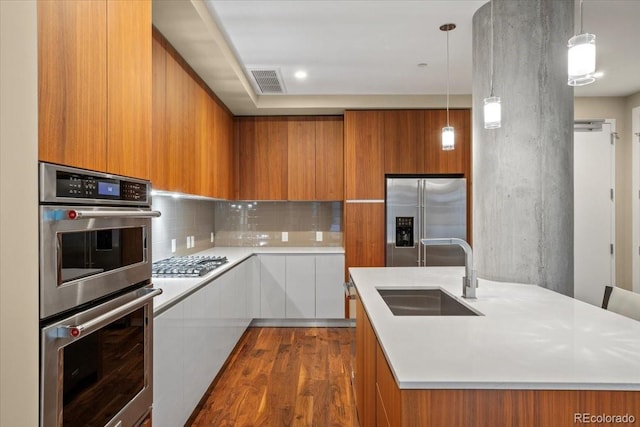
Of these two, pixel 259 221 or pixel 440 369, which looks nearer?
pixel 440 369

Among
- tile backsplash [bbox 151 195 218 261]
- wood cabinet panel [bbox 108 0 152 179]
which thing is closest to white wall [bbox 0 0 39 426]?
wood cabinet panel [bbox 108 0 152 179]

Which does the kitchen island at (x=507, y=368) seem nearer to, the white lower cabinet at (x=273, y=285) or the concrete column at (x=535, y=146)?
the concrete column at (x=535, y=146)

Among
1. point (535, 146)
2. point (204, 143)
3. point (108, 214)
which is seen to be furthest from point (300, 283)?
point (108, 214)

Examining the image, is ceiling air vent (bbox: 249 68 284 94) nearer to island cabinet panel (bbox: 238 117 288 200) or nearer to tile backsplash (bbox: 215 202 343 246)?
island cabinet panel (bbox: 238 117 288 200)

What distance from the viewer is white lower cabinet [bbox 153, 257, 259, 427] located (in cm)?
194

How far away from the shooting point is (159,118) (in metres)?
2.49

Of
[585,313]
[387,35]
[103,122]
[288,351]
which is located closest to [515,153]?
[585,313]

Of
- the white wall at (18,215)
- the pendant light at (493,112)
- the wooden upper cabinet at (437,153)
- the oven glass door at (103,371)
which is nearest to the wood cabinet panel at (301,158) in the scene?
the wooden upper cabinet at (437,153)

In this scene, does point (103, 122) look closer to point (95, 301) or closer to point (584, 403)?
point (95, 301)

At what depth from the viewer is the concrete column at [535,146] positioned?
2.30 metres

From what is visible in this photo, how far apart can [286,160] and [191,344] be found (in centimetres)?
285

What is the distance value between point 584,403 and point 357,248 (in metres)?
3.60

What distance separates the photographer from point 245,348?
3947 millimetres

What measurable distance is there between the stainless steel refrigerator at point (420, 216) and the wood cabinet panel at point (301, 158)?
38.3 inches
